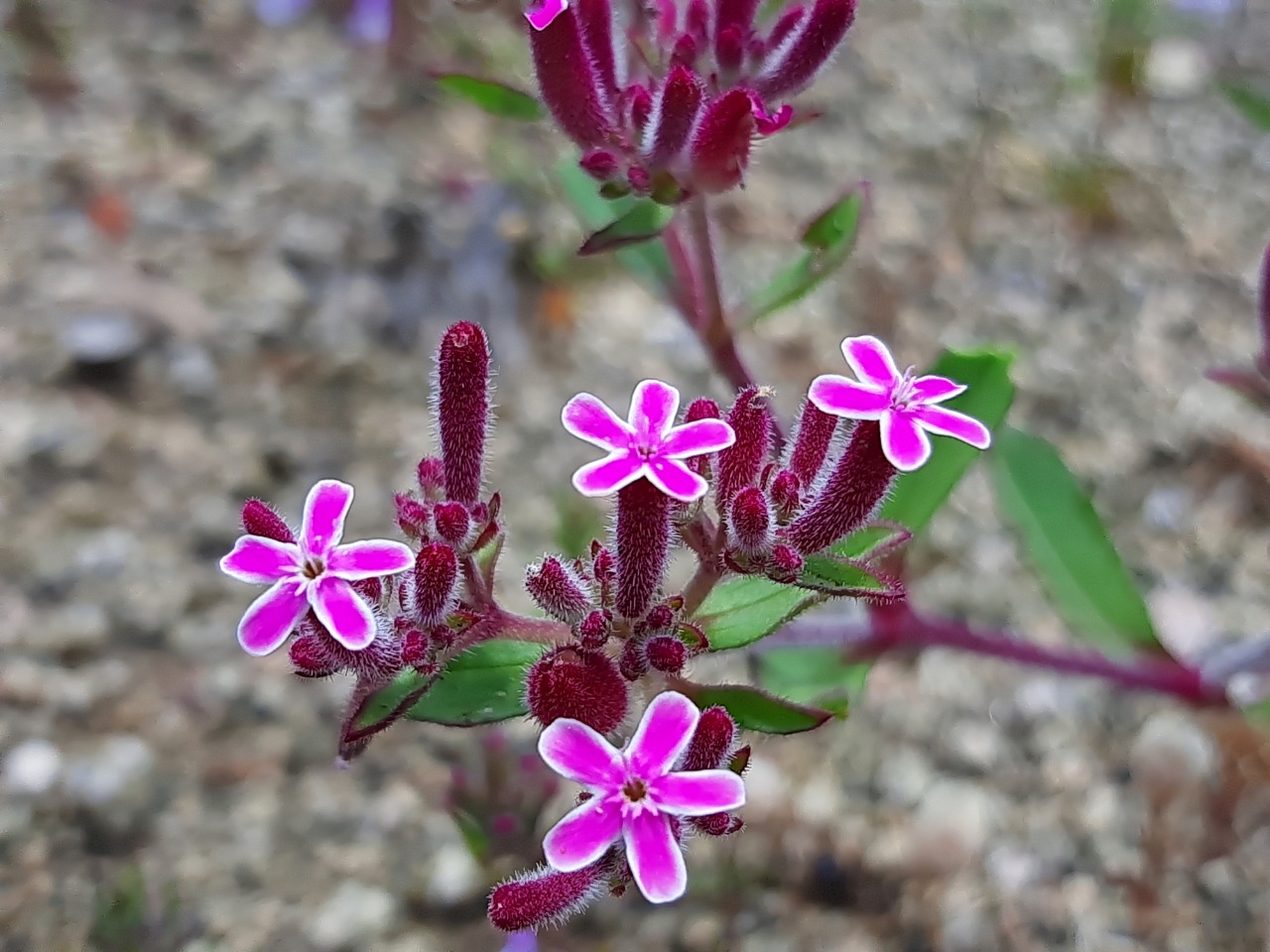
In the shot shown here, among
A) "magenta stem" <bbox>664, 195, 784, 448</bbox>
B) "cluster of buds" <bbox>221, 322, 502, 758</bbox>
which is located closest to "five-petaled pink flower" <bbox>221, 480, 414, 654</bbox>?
"cluster of buds" <bbox>221, 322, 502, 758</bbox>

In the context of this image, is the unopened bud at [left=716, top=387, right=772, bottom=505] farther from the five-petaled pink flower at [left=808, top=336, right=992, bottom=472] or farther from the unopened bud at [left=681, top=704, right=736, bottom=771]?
the unopened bud at [left=681, top=704, right=736, bottom=771]

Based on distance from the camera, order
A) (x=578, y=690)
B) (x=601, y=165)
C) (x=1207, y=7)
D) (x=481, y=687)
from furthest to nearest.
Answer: (x=1207, y=7), (x=601, y=165), (x=481, y=687), (x=578, y=690)

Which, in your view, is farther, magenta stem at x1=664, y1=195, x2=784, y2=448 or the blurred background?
the blurred background

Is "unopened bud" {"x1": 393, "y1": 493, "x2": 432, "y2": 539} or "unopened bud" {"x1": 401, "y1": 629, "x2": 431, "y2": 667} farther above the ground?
"unopened bud" {"x1": 393, "y1": 493, "x2": 432, "y2": 539}

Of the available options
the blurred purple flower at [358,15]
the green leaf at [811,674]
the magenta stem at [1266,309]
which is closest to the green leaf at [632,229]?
the green leaf at [811,674]

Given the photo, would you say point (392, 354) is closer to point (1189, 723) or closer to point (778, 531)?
point (778, 531)

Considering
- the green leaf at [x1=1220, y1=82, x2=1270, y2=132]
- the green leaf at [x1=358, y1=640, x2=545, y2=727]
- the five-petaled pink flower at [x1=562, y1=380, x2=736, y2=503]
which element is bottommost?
the green leaf at [x1=358, y1=640, x2=545, y2=727]

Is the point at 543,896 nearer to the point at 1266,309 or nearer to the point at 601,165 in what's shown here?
the point at 601,165

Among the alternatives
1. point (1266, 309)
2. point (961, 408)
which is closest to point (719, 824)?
point (961, 408)
